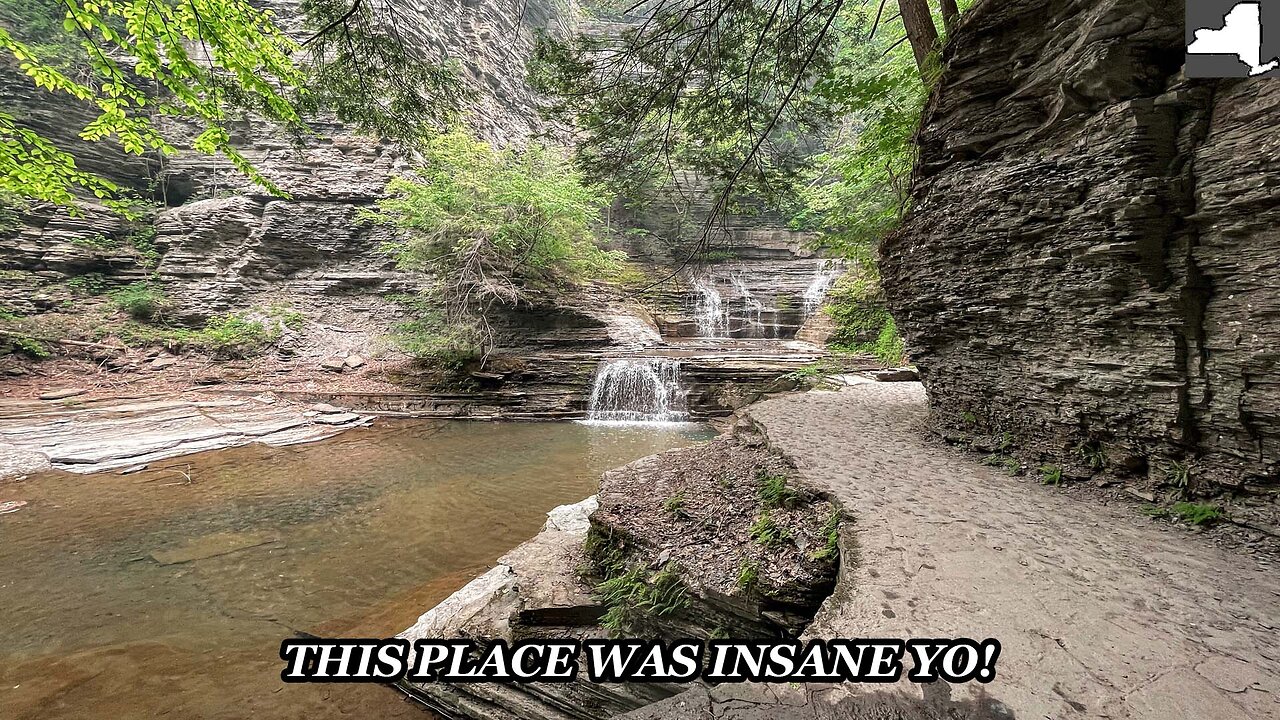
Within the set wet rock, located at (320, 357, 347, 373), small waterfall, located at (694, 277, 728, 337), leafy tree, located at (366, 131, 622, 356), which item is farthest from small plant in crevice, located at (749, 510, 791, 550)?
small waterfall, located at (694, 277, 728, 337)

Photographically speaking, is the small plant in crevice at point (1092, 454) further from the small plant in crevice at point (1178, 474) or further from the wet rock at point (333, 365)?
the wet rock at point (333, 365)

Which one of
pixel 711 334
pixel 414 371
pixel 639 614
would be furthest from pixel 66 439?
pixel 711 334

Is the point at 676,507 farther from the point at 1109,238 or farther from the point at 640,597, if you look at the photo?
the point at 1109,238

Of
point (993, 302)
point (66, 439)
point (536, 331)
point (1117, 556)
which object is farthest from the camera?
point (536, 331)

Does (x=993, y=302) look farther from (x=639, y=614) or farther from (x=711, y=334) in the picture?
(x=711, y=334)

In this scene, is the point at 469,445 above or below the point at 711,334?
below

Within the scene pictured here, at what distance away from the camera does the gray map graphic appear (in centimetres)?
196

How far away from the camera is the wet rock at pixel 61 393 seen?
894cm

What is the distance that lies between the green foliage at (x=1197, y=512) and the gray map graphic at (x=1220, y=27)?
200 cm

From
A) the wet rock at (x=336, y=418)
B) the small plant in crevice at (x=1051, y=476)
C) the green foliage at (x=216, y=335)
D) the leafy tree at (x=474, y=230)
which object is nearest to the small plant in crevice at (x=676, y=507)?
the small plant in crevice at (x=1051, y=476)

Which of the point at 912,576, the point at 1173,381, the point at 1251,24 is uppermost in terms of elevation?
the point at 1251,24

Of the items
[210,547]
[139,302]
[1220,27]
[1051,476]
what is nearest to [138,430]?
[210,547]

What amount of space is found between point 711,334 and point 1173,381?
50.5 ft

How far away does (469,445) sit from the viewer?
8.45 metres
